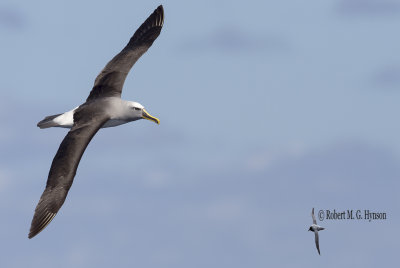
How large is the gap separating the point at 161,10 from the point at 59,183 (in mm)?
9963

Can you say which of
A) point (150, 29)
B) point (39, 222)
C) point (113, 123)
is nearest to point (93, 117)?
point (113, 123)

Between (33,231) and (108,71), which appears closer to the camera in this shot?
(33,231)

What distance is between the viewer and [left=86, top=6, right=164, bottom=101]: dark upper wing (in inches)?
1212

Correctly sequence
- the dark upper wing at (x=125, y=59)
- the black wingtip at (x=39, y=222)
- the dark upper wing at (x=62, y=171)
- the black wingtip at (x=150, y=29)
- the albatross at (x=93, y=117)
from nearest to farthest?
the black wingtip at (x=39, y=222)
the dark upper wing at (x=62, y=171)
the albatross at (x=93, y=117)
the dark upper wing at (x=125, y=59)
the black wingtip at (x=150, y=29)

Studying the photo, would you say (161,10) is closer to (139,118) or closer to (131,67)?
(131,67)

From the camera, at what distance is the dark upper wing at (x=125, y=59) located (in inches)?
1212

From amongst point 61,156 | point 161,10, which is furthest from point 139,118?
point 161,10

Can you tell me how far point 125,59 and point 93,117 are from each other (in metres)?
3.82

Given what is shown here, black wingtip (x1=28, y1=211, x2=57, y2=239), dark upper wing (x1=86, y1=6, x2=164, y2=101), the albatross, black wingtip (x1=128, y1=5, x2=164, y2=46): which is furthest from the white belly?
black wingtip (x1=28, y1=211, x2=57, y2=239)

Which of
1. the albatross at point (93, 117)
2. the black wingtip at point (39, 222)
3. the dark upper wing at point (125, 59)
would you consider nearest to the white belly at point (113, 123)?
the albatross at point (93, 117)

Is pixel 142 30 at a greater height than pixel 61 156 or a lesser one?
greater

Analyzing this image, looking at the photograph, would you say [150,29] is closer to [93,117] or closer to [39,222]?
[93,117]

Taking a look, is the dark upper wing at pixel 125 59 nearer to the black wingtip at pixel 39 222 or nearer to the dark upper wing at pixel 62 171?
the dark upper wing at pixel 62 171

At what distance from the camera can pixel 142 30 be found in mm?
33469
